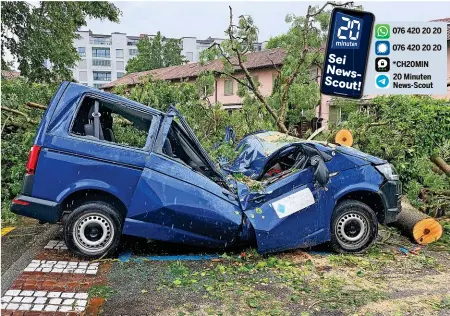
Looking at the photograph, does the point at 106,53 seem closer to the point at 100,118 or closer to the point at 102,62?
the point at 102,62

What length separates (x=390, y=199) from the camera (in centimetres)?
549

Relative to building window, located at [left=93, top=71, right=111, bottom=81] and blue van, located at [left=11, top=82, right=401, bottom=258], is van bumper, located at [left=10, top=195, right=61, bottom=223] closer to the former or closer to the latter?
blue van, located at [left=11, top=82, right=401, bottom=258]

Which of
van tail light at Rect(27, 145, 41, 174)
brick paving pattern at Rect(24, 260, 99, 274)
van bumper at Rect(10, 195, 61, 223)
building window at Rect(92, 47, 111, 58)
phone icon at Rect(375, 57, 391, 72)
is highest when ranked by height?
building window at Rect(92, 47, 111, 58)

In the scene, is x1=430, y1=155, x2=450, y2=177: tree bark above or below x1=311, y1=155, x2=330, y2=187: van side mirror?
below

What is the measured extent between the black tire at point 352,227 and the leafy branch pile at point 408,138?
2.76m

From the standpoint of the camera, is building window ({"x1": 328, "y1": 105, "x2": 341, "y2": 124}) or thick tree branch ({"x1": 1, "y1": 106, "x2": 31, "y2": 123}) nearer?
thick tree branch ({"x1": 1, "y1": 106, "x2": 31, "y2": 123})

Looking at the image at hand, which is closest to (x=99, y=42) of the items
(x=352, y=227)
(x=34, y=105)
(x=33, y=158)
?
(x=34, y=105)

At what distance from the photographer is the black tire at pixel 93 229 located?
4.89 meters

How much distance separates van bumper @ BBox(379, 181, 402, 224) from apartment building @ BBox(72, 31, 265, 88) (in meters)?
87.9

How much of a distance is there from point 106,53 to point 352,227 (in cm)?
9516

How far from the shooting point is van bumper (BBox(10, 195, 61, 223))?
15.6ft

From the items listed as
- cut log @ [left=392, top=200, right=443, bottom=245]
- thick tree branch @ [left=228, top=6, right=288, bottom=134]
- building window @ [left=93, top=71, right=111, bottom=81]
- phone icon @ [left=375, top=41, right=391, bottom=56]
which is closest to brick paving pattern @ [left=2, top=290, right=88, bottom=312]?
cut log @ [left=392, top=200, right=443, bottom=245]

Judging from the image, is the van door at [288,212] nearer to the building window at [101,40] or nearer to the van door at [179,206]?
the van door at [179,206]

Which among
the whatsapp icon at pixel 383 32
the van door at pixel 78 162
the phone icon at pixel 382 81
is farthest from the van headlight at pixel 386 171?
the van door at pixel 78 162
